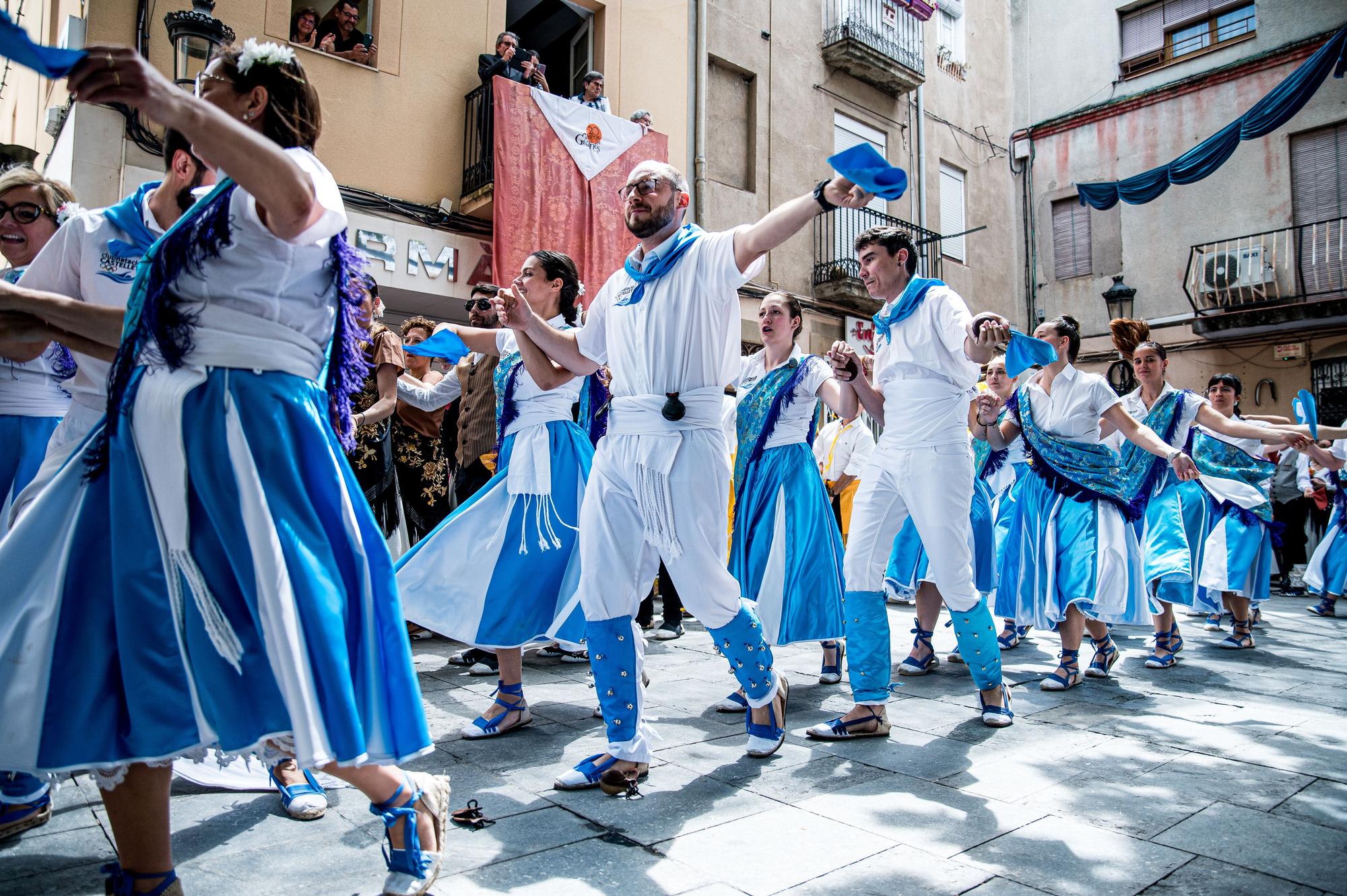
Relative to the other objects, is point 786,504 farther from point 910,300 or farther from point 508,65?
point 508,65

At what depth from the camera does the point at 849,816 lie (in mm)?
2877

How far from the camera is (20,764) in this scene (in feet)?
6.09

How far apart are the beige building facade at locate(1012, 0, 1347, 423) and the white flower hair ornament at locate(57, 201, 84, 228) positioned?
17.6 metres

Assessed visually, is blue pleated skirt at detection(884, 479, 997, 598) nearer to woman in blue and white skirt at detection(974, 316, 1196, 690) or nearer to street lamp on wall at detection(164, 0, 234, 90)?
woman in blue and white skirt at detection(974, 316, 1196, 690)

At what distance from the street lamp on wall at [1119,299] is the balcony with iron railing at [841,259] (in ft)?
10.5

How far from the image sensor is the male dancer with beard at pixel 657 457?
321 centimetres

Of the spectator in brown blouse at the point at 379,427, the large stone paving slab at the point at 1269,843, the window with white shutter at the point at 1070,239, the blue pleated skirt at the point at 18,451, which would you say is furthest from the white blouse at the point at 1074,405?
the window with white shutter at the point at 1070,239

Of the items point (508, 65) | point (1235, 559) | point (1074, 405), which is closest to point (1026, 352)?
point (1074, 405)

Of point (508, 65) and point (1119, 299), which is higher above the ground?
point (508, 65)

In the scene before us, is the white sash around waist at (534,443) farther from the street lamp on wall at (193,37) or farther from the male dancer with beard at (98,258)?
the street lamp on wall at (193,37)

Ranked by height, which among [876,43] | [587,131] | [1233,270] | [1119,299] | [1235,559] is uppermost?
[876,43]

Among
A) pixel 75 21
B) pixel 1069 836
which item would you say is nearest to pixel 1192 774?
pixel 1069 836

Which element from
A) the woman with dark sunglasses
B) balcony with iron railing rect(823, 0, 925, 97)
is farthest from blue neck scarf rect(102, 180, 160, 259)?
balcony with iron railing rect(823, 0, 925, 97)

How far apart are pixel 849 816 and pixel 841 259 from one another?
1462 centimetres
